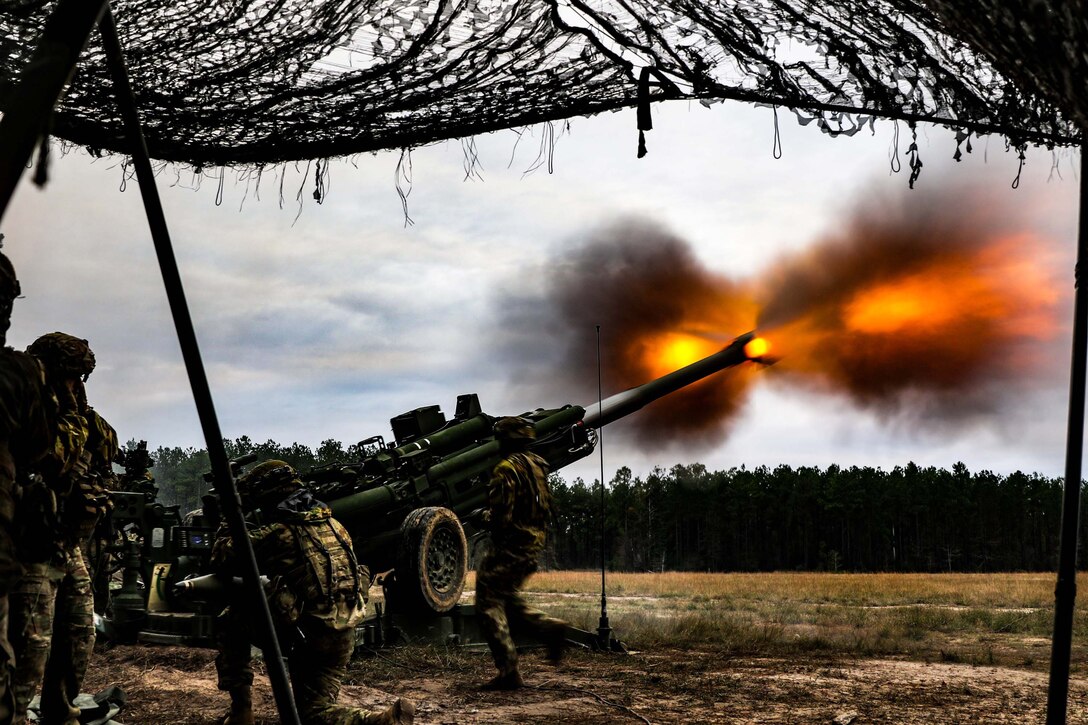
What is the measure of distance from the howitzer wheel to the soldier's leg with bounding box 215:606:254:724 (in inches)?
126

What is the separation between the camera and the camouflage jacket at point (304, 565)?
4.58m

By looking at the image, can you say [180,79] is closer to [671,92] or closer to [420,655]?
[671,92]

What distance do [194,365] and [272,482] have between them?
7.40 feet

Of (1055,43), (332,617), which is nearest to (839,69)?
(1055,43)

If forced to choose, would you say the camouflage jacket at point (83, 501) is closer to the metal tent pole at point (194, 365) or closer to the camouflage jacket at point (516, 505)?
the metal tent pole at point (194, 365)

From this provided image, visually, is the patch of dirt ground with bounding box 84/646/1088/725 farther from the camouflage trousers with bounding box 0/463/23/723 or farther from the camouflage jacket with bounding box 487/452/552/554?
the camouflage trousers with bounding box 0/463/23/723

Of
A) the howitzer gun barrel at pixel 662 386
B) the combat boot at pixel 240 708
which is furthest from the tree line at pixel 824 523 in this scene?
the combat boot at pixel 240 708

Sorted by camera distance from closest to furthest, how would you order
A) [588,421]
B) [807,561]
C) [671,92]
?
[671,92], [588,421], [807,561]

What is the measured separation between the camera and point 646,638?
9.75 metres

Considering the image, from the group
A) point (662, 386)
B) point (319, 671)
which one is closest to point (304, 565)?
point (319, 671)

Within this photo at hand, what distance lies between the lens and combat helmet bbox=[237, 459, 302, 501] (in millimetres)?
4898

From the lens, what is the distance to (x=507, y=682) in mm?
7008

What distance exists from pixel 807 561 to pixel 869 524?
4627mm

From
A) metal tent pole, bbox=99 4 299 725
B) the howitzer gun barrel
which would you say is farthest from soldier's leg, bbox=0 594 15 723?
the howitzer gun barrel
